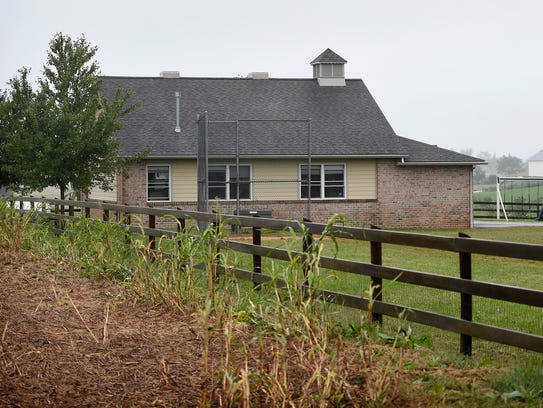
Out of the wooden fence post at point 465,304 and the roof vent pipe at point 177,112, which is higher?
the roof vent pipe at point 177,112

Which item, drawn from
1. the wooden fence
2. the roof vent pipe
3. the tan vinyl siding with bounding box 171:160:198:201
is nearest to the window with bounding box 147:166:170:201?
the tan vinyl siding with bounding box 171:160:198:201

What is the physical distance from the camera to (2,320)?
312 inches

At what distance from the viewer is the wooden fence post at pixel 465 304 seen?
6.95 m

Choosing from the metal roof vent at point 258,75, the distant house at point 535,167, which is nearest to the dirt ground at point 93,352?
the metal roof vent at point 258,75

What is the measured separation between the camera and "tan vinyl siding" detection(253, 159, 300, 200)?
1207 inches

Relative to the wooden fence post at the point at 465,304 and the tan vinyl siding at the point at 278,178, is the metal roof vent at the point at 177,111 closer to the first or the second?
the tan vinyl siding at the point at 278,178

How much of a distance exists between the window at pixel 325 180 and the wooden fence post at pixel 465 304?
24.0 meters

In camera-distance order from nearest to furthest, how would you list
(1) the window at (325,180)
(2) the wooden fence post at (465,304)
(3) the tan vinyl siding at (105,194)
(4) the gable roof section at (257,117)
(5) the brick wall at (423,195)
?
(2) the wooden fence post at (465,304), (4) the gable roof section at (257,117), (3) the tan vinyl siding at (105,194), (1) the window at (325,180), (5) the brick wall at (423,195)

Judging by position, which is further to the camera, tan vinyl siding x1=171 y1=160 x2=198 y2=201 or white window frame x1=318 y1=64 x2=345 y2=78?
white window frame x1=318 y1=64 x2=345 y2=78

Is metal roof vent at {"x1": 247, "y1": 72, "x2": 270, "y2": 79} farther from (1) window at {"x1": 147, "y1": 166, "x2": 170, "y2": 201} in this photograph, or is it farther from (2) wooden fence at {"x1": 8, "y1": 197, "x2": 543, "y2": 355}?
(2) wooden fence at {"x1": 8, "y1": 197, "x2": 543, "y2": 355}

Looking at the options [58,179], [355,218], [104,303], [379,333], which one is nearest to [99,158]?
[58,179]

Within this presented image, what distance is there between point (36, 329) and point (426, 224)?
2531cm

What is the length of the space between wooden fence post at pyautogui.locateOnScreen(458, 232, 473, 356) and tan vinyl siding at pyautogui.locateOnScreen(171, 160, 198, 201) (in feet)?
76.8

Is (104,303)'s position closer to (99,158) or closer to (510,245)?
(510,245)
